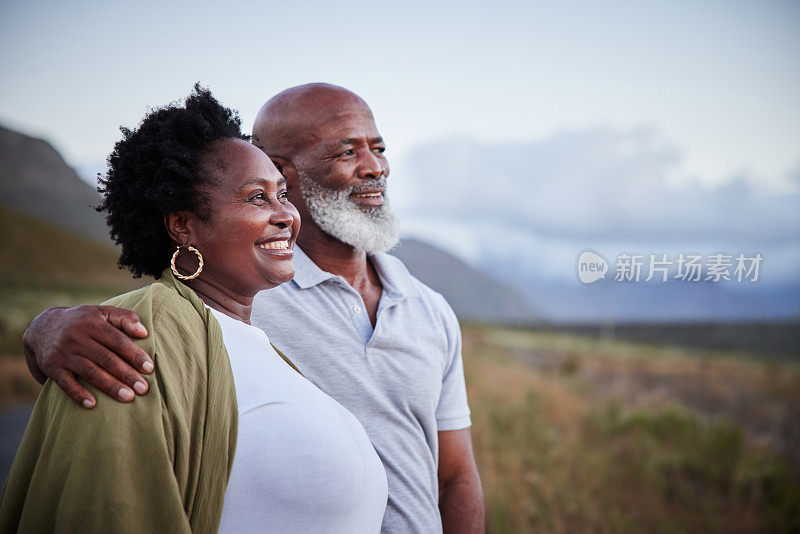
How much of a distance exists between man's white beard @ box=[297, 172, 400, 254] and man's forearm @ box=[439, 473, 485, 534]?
0.97 meters

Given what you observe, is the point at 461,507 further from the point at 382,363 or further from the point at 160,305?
the point at 160,305

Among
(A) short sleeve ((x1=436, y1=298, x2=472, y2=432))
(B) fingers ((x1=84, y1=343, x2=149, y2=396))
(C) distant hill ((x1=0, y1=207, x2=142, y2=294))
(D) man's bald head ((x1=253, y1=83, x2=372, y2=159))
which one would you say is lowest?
(C) distant hill ((x1=0, y1=207, x2=142, y2=294))

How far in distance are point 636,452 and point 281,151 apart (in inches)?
260

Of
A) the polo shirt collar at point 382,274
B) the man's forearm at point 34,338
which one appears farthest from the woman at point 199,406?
the polo shirt collar at point 382,274

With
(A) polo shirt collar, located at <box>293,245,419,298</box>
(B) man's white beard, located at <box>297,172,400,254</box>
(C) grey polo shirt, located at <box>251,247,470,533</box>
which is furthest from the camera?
(B) man's white beard, located at <box>297,172,400,254</box>

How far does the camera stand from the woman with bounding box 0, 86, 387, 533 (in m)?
1.14

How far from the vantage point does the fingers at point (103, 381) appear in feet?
3.80

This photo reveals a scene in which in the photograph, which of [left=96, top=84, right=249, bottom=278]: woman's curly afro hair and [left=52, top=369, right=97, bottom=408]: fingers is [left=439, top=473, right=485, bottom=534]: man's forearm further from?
[left=52, top=369, right=97, bottom=408]: fingers

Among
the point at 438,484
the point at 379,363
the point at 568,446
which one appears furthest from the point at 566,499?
the point at 379,363

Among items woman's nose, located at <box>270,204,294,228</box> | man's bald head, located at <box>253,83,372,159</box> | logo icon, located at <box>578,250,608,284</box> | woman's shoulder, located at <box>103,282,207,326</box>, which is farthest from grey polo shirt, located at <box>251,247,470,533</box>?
logo icon, located at <box>578,250,608,284</box>

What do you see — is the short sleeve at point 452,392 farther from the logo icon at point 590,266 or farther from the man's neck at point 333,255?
the logo icon at point 590,266

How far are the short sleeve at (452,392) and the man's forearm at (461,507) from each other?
0.22 metres

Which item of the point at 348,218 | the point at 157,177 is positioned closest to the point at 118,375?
the point at 157,177

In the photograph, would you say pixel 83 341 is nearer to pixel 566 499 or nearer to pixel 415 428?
pixel 415 428
